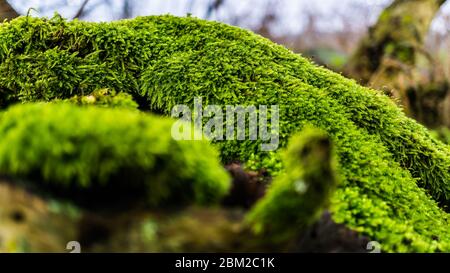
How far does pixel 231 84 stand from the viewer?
3133mm

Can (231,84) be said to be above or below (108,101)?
above

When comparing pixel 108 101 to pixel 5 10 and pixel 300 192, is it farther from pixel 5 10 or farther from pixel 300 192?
pixel 5 10

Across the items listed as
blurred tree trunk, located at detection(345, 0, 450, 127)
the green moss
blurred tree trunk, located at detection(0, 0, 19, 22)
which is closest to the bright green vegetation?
the green moss

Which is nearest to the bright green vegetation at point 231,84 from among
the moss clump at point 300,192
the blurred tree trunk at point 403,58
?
the moss clump at point 300,192

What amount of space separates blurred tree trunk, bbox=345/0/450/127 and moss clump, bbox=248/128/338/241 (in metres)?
7.34

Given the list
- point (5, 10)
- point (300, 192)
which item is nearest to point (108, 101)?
point (300, 192)

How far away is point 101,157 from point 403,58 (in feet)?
27.5

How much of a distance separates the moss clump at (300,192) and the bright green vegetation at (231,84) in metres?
1.00

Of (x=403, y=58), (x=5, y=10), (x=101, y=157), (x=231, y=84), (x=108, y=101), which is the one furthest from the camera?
(x=403, y=58)

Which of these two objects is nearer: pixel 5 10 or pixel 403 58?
pixel 5 10

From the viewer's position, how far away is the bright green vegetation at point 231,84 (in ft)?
9.21

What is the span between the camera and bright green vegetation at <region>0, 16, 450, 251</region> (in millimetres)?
2809

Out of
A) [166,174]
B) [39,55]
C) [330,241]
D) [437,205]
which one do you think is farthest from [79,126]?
[437,205]

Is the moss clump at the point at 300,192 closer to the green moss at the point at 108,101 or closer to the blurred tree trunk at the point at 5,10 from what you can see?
the green moss at the point at 108,101
